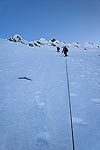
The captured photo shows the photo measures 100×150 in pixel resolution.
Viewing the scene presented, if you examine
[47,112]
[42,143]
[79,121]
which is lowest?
[42,143]

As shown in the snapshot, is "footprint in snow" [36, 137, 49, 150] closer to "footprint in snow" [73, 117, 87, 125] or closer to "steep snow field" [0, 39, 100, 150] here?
"steep snow field" [0, 39, 100, 150]

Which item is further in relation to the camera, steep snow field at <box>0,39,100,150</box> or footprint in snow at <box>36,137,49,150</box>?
steep snow field at <box>0,39,100,150</box>

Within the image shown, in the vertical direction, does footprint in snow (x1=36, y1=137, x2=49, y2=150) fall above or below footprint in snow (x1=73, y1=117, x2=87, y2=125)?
below

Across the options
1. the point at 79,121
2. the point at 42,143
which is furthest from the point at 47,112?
the point at 42,143

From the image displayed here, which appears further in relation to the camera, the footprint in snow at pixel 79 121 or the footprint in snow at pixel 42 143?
the footprint in snow at pixel 79 121

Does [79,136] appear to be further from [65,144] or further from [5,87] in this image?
[5,87]

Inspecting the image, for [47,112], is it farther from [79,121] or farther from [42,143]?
[42,143]

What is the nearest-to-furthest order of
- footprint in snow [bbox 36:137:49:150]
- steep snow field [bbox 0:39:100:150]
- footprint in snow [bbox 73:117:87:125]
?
1. footprint in snow [bbox 36:137:49:150]
2. steep snow field [bbox 0:39:100:150]
3. footprint in snow [bbox 73:117:87:125]

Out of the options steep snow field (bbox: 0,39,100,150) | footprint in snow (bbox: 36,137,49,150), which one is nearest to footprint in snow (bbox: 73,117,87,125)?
steep snow field (bbox: 0,39,100,150)

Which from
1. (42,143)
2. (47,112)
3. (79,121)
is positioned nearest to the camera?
(42,143)

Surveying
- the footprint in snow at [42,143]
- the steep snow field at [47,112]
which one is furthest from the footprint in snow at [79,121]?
the footprint in snow at [42,143]

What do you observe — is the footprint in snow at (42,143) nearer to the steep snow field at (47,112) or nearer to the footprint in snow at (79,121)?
the steep snow field at (47,112)

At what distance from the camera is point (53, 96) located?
1088 centimetres

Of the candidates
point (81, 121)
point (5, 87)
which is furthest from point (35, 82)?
point (81, 121)
